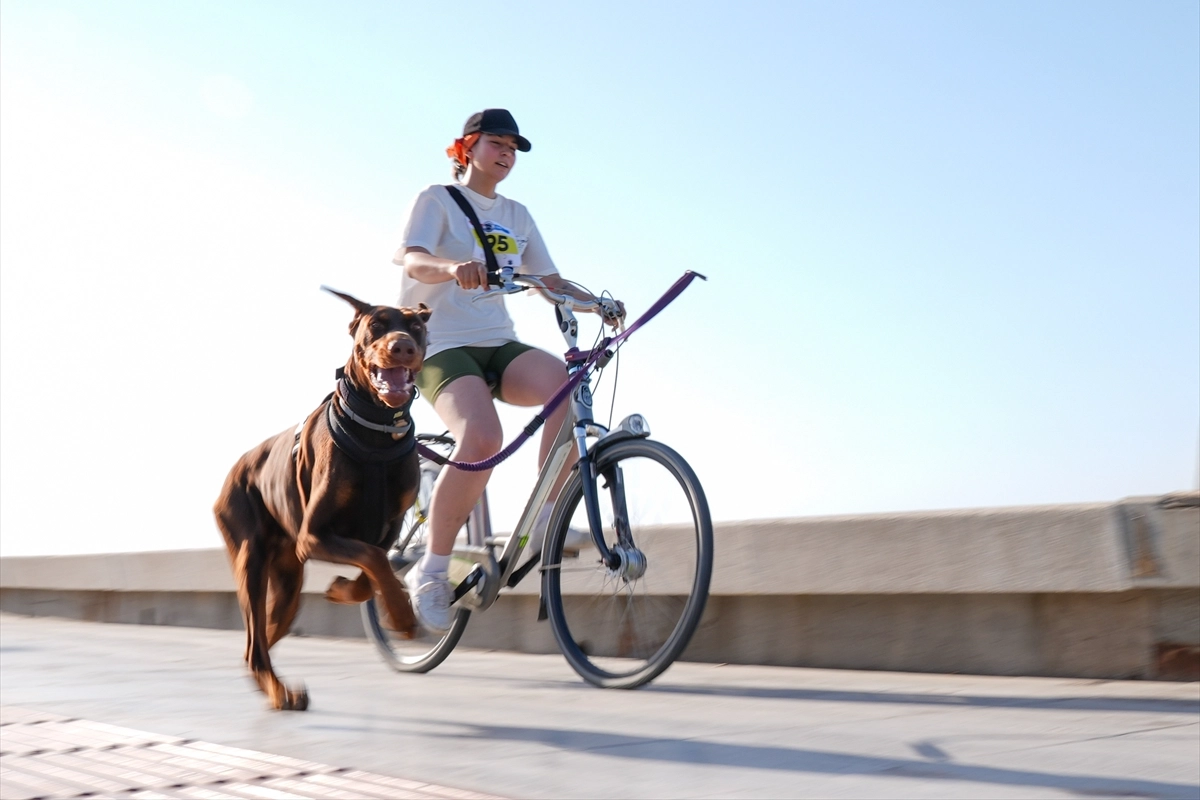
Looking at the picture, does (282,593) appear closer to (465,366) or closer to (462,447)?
(462,447)

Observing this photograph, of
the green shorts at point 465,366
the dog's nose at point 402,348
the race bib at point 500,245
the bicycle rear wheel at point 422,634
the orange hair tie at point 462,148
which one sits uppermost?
the orange hair tie at point 462,148

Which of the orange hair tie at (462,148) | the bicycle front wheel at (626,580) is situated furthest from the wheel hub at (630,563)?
the orange hair tie at (462,148)

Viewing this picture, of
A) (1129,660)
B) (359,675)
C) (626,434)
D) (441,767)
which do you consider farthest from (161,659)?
(1129,660)

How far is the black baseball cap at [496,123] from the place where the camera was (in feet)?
15.3

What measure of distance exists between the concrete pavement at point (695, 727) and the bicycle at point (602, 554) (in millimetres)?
181

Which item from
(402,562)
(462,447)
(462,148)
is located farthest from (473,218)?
(402,562)

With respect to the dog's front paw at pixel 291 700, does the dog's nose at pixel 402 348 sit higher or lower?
higher

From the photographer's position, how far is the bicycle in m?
4.03

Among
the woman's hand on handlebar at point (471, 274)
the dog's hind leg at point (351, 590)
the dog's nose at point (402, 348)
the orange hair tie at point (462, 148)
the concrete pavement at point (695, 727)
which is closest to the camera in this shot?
the concrete pavement at point (695, 727)

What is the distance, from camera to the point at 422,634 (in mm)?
4770

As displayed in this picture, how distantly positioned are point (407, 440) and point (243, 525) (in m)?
0.79

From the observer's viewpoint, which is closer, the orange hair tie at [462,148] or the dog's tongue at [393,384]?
the dog's tongue at [393,384]

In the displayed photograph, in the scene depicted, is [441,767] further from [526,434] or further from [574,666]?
[526,434]

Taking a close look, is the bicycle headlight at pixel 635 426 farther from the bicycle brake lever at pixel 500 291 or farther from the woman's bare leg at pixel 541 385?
the bicycle brake lever at pixel 500 291
